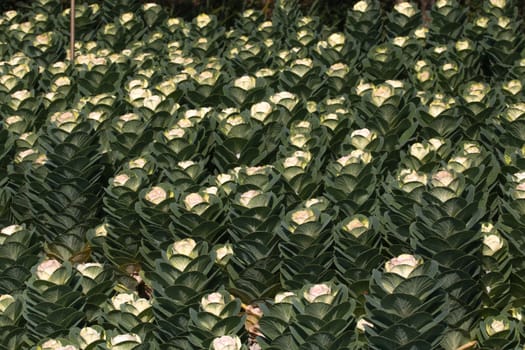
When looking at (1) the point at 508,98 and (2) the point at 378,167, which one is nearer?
(2) the point at 378,167

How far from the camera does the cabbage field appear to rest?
103 inches

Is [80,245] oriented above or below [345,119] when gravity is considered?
below

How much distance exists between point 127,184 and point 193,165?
0.69 ft

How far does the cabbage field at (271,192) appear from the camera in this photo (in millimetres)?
2605

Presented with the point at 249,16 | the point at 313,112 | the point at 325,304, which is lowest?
the point at 249,16

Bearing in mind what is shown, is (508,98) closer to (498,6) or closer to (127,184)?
(498,6)

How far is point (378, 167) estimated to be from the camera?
320 centimetres

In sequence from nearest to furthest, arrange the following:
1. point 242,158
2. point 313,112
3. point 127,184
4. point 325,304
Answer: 1. point 325,304
2. point 127,184
3. point 242,158
4. point 313,112

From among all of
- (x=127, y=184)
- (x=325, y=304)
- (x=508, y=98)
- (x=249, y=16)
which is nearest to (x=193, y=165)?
(x=127, y=184)

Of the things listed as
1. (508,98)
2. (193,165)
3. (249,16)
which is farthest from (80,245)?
(249,16)

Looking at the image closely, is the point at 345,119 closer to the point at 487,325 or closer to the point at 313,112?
the point at 313,112

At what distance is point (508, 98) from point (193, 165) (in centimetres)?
124

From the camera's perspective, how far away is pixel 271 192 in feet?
9.73

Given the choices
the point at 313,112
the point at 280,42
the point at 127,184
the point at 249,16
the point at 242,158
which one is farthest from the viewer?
the point at 249,16
